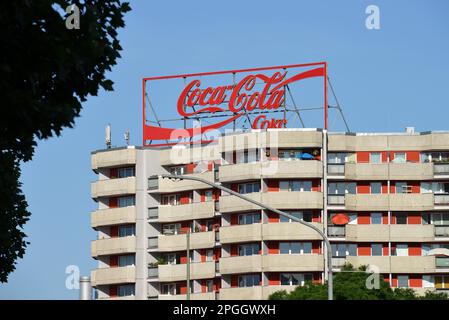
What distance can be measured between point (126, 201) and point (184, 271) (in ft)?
32.5

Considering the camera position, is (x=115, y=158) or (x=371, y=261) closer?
(x=371, y=261)

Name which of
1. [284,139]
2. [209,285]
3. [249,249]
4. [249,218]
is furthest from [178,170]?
[284,139]

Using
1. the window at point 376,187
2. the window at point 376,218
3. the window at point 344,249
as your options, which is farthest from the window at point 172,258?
the window at point 376,187

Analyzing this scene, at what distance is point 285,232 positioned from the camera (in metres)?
122

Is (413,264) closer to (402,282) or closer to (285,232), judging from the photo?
(402,282)

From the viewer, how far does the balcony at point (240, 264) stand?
122 m

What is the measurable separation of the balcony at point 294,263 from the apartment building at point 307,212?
0.08m

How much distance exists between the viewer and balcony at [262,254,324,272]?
120312 mm

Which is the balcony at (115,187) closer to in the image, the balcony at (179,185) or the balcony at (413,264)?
the balcony at (179,185)

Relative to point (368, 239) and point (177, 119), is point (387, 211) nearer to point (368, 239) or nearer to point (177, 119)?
point (368, 239)

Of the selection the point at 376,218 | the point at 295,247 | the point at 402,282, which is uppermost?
the point at 376,218

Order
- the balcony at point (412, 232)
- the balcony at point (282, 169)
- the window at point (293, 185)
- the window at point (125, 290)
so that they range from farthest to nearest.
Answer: the window at point (125, 290), the window at point (293, 185), the balcony at point (412, 232), the balcony at point (282, 169)

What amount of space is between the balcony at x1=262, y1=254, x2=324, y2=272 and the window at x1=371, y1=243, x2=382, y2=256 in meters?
4.96

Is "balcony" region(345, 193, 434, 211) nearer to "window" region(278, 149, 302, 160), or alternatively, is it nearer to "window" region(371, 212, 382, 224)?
"window" region(371, 212, 382, 224)
